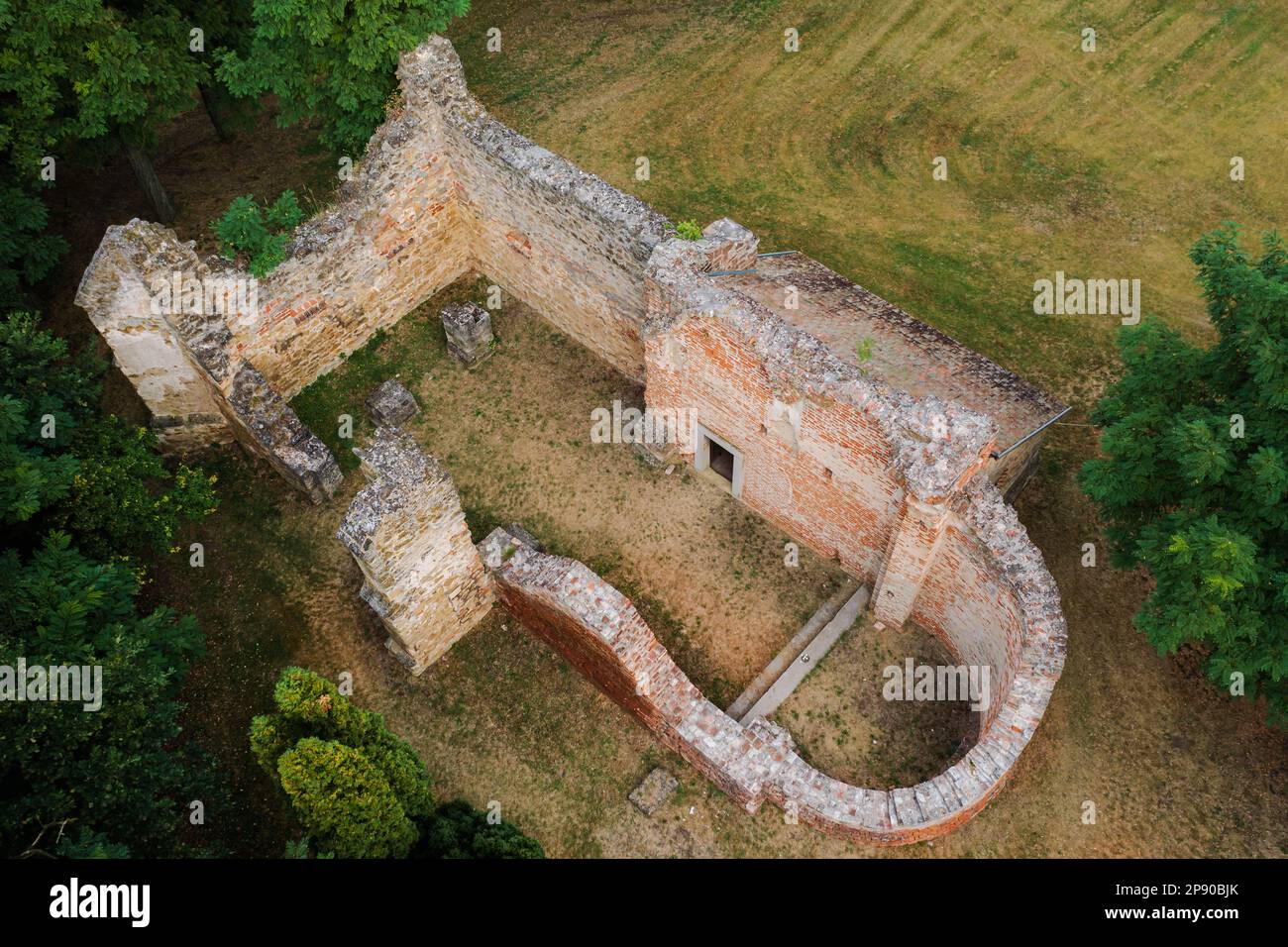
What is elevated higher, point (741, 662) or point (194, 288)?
point (194, 288)

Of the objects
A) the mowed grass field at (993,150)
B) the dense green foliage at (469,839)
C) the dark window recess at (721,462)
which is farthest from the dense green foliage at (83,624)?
the mowed grass field at (993,150)

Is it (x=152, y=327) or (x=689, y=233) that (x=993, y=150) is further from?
(x=152, y=327)

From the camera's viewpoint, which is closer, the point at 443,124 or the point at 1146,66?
the point at 443,124

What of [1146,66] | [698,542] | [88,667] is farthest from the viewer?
[1146,66]

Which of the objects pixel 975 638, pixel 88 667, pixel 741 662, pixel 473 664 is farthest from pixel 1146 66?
pixel 88 667

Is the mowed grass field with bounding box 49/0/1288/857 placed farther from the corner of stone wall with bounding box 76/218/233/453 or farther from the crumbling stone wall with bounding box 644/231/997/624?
the crumbling stone wall with bounding box 644/231/997/624

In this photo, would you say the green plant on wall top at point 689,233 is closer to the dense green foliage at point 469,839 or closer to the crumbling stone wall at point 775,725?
the crumbling stone wall at point 775,725

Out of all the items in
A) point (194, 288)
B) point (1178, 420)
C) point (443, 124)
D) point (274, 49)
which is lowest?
point (1178, 420)

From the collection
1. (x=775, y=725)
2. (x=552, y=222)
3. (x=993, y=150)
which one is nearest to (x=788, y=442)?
(x=775, y=725)
